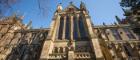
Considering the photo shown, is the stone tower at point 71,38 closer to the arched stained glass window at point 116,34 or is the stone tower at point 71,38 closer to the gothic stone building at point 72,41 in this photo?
the gothic stone building at point 72,41

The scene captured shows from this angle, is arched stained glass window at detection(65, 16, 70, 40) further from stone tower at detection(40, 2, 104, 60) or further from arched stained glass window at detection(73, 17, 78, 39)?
arched stained glass window at detection(73, 17, 78, 39)

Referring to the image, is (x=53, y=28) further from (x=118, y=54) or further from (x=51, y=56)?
(x=118, y=54)

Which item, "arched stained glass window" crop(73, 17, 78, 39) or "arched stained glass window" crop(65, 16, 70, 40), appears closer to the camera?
"arched stained glass window" crop(73, 17, 78, 39)

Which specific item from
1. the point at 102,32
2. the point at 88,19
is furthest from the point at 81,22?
the point at 102,32

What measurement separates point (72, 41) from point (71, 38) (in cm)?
148

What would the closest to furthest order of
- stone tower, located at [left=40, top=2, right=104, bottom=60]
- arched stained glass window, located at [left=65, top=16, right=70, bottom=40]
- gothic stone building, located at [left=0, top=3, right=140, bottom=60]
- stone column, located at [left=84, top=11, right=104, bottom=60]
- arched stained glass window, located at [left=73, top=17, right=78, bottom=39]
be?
stone column, located at [left=84, top=11, right=104, bottom=60]
stone tower, located at [left=40, top=2, right=104, bottom=60]
gothic stone building, located at [left=0, top=3, right=140, bottom=60]
arched stained glass window, located at [left=73, top=17, right=78, bottom=39]
arched stained glass window, located at [left=65, top=16, right=70, bottom=40]

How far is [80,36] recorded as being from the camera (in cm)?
2450

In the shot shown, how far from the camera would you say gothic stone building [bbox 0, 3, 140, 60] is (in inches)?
782

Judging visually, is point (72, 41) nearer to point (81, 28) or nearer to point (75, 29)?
point (75, 29)

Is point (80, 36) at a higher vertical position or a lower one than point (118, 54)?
higher

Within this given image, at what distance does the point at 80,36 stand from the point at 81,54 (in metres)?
6.63

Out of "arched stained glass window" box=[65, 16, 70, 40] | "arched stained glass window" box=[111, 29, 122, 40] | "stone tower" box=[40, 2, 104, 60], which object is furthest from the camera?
"arched stained glass window" box=[111, 29, 122, 40]

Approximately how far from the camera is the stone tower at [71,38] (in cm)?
1800

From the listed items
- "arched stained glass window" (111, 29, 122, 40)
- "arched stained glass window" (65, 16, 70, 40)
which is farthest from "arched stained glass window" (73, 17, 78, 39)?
"arched stained glass window" (111, 29, 122, 40)
